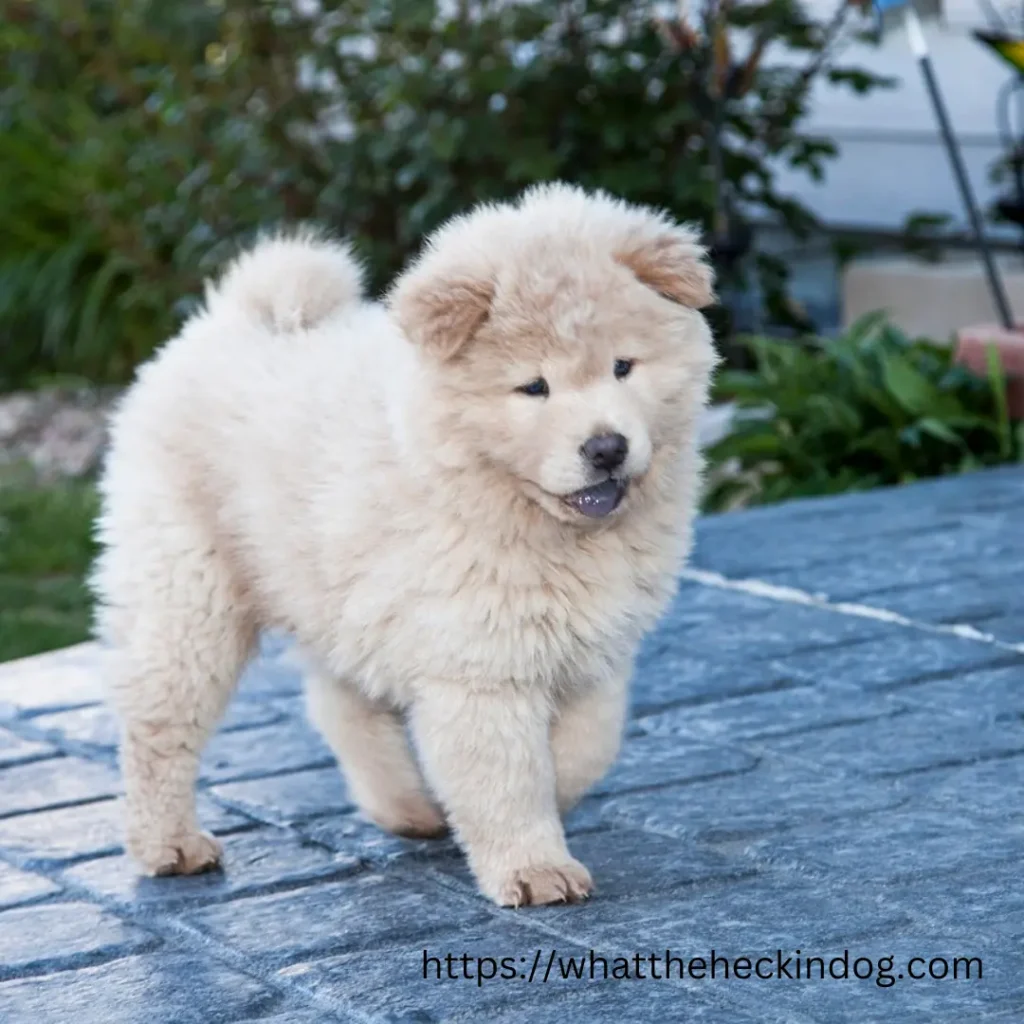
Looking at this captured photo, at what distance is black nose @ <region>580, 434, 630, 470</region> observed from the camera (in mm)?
3139

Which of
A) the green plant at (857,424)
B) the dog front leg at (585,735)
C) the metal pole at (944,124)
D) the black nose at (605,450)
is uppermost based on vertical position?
the metal pole at (944,124)

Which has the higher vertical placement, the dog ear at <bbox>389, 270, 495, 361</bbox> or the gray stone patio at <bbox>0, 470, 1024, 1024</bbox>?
the dog ear at <bbox>389, 270, 495, 361</bbox>

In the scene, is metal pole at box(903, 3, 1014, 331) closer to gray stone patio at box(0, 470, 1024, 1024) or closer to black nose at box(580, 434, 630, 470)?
gray stone patio at box(0, 470, 1024, 1024)

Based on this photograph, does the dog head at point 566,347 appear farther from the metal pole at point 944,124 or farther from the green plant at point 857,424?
the metal pole at point 944,124

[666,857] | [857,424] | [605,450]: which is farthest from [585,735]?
[857,424]

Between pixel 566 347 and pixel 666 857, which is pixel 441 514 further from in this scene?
pixel 666 857

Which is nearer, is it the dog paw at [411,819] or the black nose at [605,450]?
the black nose at [605,450]

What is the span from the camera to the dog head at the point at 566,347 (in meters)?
3.18

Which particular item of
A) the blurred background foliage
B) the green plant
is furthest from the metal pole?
the blurred background foliage

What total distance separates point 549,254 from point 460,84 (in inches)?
191

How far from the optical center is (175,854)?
3.70m

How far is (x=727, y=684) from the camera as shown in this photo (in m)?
4.71

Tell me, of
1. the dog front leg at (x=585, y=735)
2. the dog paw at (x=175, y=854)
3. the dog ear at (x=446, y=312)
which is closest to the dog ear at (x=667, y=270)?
the dog ear at (x=446, y=312)

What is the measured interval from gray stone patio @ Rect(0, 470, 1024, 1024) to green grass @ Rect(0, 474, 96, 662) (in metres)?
0.94
